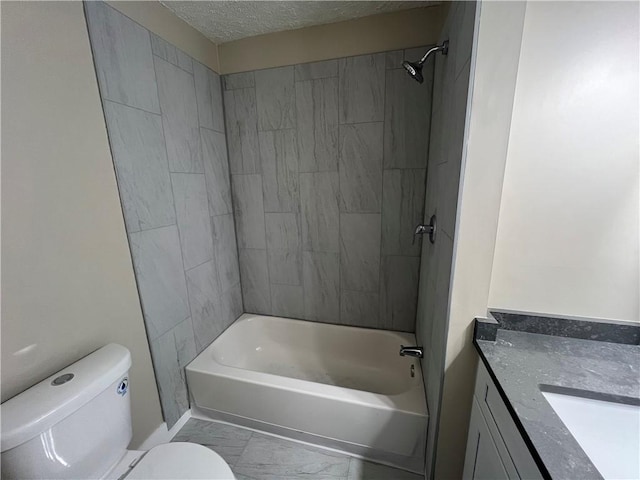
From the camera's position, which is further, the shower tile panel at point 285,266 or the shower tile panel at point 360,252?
the shower tile panel at point 285,266

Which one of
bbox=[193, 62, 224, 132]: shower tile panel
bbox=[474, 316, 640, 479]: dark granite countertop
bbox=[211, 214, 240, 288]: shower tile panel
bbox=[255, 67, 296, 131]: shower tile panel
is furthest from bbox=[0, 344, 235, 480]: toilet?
bbox=[255, 67, 296, 131]: shower tile panel

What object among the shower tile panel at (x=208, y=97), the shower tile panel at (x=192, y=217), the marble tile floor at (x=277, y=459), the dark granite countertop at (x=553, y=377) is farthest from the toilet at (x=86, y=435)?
the shower tile panel at (x=208, y=97)

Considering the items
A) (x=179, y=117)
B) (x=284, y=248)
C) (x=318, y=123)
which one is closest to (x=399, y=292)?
(x=284, y=248)

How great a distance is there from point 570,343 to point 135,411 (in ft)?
6.37

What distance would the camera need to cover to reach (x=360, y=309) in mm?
1927

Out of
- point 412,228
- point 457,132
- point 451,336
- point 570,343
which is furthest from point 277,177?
point 570,343

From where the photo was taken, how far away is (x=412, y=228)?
1.71m

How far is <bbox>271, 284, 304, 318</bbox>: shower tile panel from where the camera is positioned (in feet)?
6.71

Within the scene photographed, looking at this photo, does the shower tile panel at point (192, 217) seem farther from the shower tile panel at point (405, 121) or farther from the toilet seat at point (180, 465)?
the shower tile panel at point (405, 121)

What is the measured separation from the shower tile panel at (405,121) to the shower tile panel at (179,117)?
47.9 inches

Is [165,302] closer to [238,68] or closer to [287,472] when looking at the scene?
[287,472]

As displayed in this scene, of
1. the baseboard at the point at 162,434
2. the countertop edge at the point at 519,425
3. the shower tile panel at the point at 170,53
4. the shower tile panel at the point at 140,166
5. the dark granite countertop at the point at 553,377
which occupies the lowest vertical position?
the baseboard at the point at 162,434

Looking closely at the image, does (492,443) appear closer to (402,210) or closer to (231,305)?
(402,210)

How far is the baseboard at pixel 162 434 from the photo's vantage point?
1.36 metres
